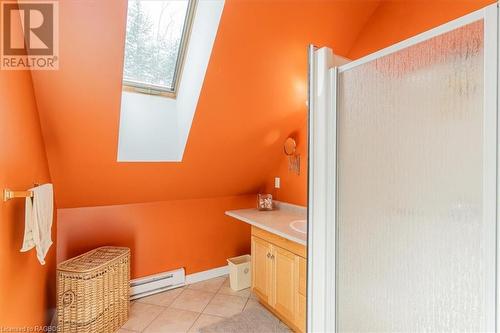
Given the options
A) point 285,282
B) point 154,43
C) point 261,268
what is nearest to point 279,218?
Result: point 261,268

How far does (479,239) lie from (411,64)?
563 millimetres

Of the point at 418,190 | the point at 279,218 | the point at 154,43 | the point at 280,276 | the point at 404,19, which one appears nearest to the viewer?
the point at 418,190

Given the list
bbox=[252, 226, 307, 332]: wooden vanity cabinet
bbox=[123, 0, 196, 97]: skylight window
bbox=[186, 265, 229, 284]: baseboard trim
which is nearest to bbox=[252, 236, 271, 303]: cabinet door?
bbox=[252, 226, 307, 332]: wooden vanity cabinet

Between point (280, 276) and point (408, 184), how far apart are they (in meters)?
1.52

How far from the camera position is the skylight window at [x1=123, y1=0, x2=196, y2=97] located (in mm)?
1827

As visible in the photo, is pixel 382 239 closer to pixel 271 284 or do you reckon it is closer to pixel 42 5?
pixel 271 284

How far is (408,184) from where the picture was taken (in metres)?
0.86

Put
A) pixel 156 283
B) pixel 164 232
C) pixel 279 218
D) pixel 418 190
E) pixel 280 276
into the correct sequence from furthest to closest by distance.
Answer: pixel 164 232, pixel 156 283, pixel 279 218, pixel 280 276, pixel 418 190

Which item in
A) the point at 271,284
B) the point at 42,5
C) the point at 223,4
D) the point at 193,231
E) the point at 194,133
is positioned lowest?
the point at 271,284

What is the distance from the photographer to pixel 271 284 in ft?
7.23

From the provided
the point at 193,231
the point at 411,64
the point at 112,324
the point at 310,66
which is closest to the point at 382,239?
the point at 411,64

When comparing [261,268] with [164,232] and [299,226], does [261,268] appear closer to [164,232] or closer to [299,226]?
[299,226]

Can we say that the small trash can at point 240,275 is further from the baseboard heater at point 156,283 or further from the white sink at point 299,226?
the white sink at point 299,226

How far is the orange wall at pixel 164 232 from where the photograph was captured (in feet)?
7.77
